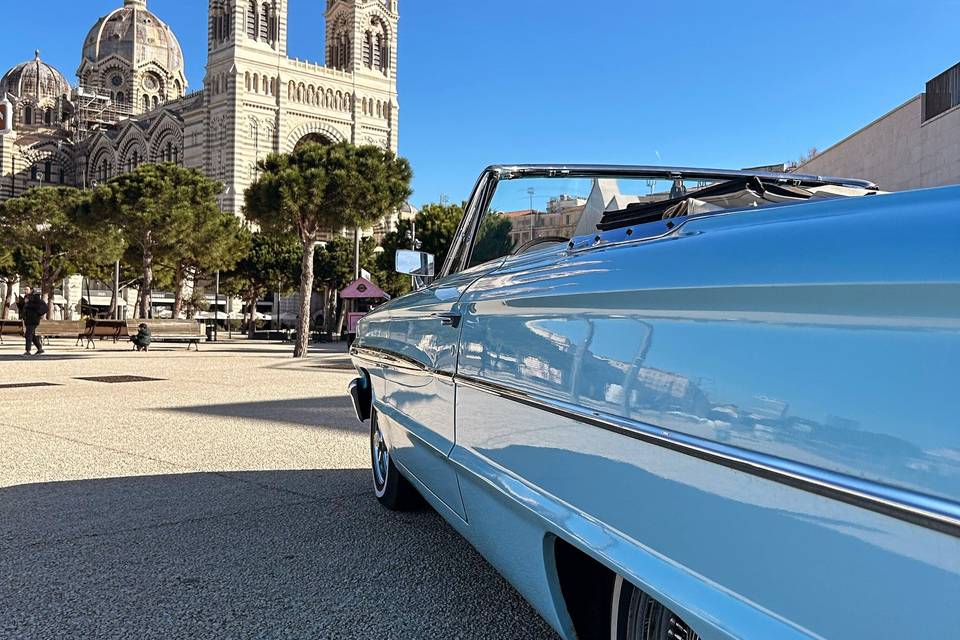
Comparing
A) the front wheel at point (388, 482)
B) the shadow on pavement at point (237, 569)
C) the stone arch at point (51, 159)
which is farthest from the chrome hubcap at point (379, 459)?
the stone arch at point (51, 159)

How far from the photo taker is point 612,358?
1.53 m

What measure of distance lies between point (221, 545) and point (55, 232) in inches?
1728

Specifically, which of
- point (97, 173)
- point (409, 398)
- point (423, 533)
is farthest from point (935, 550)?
point (97, 173)

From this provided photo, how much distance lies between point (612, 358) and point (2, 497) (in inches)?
168

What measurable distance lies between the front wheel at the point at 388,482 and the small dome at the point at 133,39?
11411cm

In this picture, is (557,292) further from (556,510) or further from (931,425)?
(931,425)

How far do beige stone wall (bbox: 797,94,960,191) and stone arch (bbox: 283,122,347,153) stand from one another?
69.7 metres

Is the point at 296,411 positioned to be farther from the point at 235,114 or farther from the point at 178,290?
the point at 235,114

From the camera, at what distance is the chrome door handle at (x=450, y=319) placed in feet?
8.15

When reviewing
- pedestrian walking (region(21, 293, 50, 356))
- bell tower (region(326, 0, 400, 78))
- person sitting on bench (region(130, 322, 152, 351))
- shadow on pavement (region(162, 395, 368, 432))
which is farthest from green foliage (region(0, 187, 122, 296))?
bell tower (region(326, 0, 400, 78))

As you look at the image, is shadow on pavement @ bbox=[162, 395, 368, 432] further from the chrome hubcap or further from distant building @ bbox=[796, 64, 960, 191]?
distant building @ bbox=[796, 64, 960, 191]

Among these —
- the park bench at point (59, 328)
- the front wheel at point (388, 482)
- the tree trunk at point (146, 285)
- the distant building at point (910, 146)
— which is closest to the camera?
the front wheel at point (388, 482)

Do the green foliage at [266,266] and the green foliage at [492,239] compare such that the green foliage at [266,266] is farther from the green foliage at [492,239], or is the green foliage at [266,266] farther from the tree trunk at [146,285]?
the green foliage at [492,239]

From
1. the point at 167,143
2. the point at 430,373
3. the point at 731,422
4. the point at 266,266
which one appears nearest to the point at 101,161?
the point at 167,143
